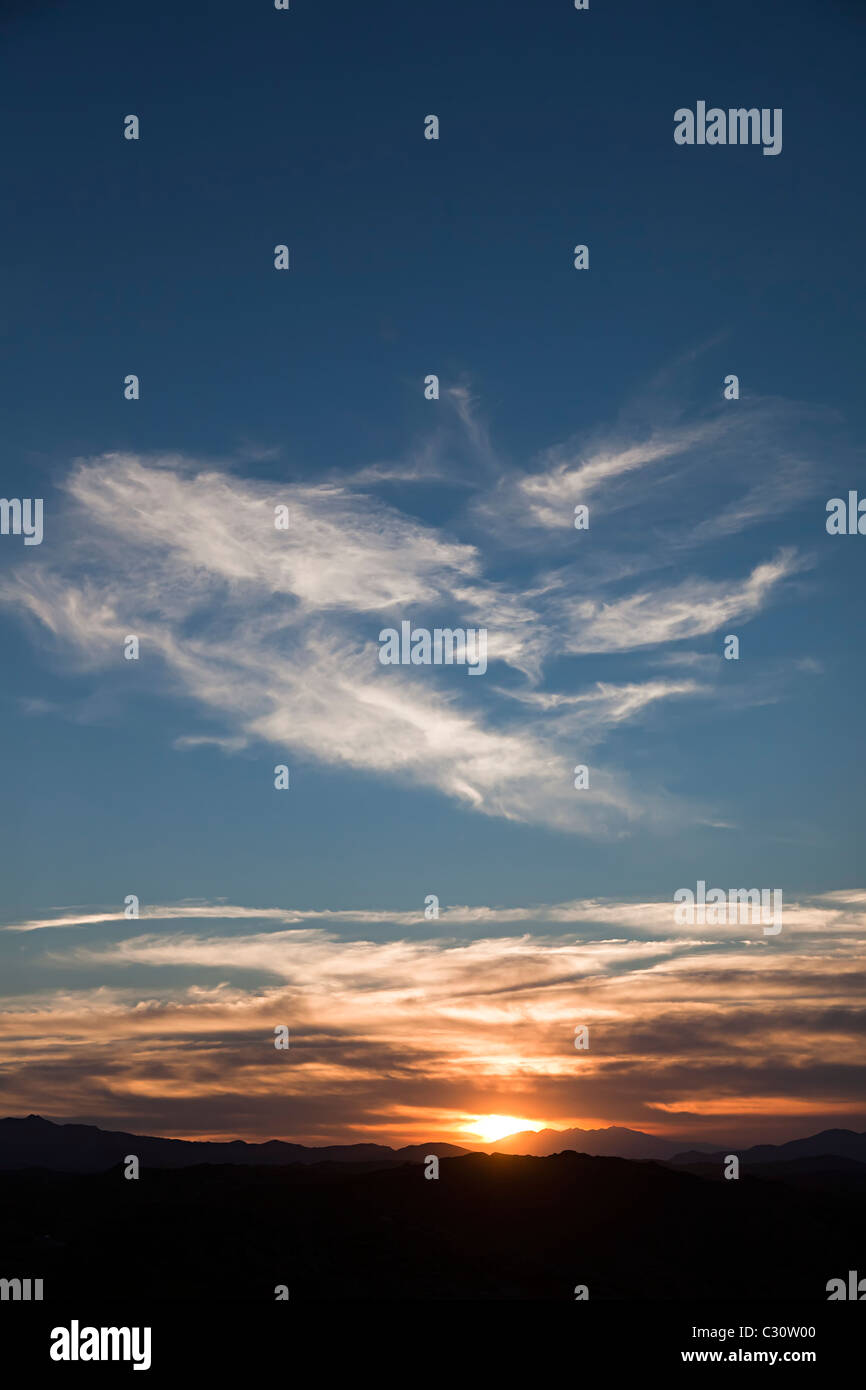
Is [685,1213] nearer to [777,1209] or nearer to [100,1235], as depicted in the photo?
[777,1209]

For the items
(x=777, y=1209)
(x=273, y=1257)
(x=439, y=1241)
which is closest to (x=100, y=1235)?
(x=273, y=1257)
